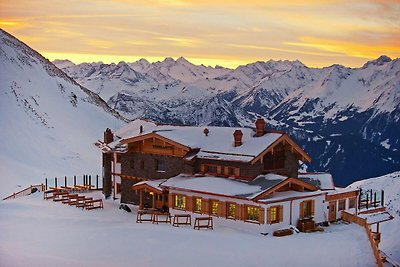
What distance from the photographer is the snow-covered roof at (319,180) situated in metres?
44.9

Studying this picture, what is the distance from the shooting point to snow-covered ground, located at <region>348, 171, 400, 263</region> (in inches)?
2630

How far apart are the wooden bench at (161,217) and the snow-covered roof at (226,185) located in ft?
5.97

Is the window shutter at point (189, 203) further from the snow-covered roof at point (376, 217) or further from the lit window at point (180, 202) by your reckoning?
the snow-covered roof at point (376, 217)

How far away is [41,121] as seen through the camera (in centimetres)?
9744

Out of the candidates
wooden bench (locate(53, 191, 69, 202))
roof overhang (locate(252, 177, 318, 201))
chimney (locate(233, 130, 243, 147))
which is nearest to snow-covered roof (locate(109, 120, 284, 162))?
chimney (locate(233, 130, 243, 147))

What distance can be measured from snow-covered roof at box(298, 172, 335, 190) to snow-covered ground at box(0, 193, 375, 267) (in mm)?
4175

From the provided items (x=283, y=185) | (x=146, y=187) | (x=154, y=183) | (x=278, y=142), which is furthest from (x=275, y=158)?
(x=146, y=187)

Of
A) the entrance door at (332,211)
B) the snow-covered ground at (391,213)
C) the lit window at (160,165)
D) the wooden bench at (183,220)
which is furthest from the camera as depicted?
the snow-covered ground at (391,213)

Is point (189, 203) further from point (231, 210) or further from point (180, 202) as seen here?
point (231, 210)

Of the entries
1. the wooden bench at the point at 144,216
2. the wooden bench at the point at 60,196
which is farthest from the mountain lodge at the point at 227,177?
the wooden bench at the point at 60,196

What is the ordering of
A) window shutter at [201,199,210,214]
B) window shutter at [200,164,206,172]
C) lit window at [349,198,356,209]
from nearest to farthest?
window shutter at [201,199,210,214], window shutter at [200,164,206,172], lit window at [349,198,356,209]

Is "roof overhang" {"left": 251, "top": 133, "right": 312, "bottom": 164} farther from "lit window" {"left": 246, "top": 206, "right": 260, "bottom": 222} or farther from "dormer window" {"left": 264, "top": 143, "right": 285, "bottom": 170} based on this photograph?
"lit window" {"left": 246, "top": 206, "right": 260, "bottom": 222}

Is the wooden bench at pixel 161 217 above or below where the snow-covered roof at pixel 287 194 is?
below

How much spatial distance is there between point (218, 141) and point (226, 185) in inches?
204
